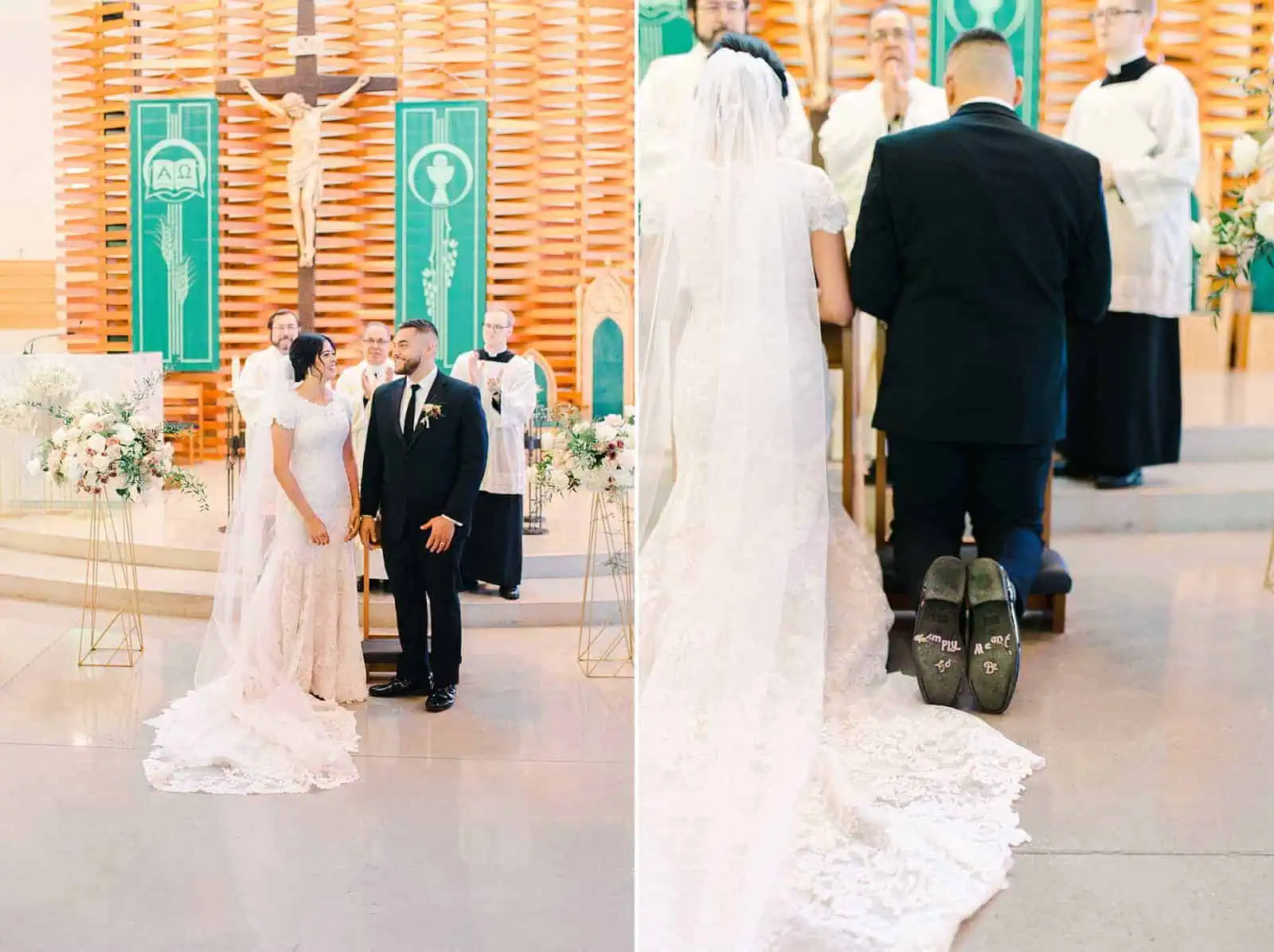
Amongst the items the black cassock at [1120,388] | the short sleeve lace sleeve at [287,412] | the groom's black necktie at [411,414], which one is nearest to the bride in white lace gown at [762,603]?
the groom's black necktie at [411,414]

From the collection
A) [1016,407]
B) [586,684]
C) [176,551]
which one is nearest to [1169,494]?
[1016,407]

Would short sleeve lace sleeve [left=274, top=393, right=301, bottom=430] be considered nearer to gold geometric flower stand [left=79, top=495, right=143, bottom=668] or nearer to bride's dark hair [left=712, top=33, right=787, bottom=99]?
gold geometric flower stand [left=79, top=495, right=143, bottom=668]

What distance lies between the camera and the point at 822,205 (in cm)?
285

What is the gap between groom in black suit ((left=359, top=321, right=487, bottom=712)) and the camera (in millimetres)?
2232

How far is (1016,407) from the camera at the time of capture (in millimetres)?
2965

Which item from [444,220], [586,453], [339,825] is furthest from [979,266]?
[339,825]

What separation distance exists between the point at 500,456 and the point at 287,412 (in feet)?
1.17

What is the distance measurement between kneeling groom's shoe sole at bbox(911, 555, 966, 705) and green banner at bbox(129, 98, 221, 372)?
1411 mm

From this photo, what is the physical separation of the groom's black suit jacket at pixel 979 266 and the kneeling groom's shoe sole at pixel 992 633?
1.39 feet

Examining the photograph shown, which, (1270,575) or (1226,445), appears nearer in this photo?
(1270,575)

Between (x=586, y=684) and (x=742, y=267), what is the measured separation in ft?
3.16

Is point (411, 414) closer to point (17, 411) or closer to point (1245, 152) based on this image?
point (17, 411)

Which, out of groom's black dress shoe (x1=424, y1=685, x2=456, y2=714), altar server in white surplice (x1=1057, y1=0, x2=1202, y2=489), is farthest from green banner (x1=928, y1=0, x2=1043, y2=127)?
groom's black dress shoe (x1=424, y1=685, x2=456, y2=714)

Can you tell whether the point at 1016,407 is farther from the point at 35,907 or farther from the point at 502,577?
the point at 35,907
